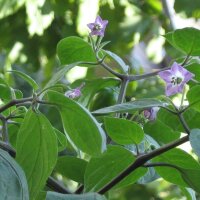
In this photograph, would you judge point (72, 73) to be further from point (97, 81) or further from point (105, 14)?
point (97, 81)

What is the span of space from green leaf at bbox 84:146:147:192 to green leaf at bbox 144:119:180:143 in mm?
98

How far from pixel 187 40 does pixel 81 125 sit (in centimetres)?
13

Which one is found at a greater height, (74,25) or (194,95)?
(194,95)

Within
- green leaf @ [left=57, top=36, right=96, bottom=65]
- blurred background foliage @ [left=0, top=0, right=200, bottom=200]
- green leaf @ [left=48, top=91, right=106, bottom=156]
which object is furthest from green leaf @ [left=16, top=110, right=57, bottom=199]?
blurred background foliage @ [left=0, top=0, right=200, bottom=200]

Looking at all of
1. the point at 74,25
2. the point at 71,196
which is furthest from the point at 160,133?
the point at 74,25

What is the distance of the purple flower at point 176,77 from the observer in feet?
1.48

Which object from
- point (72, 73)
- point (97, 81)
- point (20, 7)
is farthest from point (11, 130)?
point (20, 7)

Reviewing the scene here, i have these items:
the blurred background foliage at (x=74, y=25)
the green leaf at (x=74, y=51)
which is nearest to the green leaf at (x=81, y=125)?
the green leaf at (x=74, y=51)

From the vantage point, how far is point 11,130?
1.74 feet

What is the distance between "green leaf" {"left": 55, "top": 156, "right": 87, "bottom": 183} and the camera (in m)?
0.49

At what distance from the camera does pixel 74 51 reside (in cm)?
52

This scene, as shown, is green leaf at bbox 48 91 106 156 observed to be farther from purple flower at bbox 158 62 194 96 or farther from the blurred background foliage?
the blurred background foliage

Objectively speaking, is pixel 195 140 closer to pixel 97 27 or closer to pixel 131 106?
pixel 131 106

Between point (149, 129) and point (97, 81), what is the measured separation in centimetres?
7
